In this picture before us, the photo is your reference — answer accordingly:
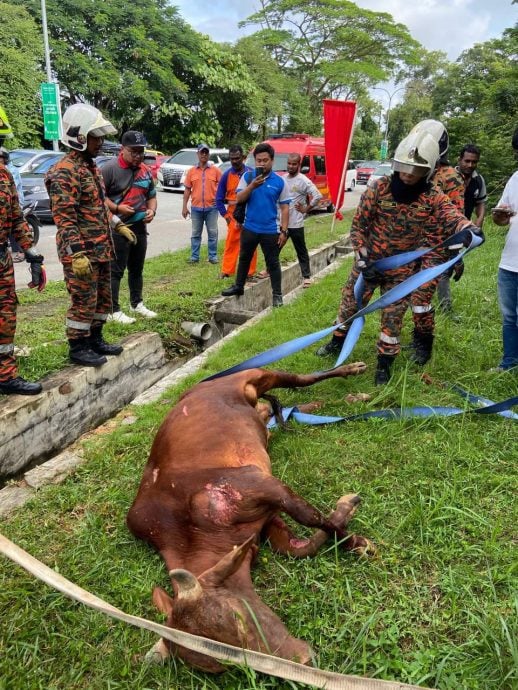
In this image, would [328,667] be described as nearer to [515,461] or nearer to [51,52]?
[515,461]

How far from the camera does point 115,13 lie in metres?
22.7

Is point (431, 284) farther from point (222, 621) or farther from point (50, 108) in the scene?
point (50, 108)

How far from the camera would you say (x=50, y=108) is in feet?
58.1

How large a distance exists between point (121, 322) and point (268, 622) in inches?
162

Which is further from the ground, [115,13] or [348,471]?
[115,13]

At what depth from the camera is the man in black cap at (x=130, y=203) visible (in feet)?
17.3

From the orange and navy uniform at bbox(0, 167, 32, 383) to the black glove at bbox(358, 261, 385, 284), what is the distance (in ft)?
8.42

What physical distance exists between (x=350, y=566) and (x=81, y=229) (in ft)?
10.4

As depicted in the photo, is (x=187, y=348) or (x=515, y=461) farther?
(x=187, y=348)

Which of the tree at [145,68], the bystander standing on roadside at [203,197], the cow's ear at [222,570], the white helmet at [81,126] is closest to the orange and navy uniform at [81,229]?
the white helmet at [81,126]

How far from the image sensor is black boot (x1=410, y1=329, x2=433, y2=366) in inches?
176

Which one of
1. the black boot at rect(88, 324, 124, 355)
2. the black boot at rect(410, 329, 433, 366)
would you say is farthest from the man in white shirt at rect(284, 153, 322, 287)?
the black boot at rect(88, 324, 124, 355)

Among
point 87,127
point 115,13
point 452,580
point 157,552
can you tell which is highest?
point 115,13

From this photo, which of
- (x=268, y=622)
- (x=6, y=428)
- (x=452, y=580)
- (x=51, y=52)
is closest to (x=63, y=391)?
(x=6, y=428)
